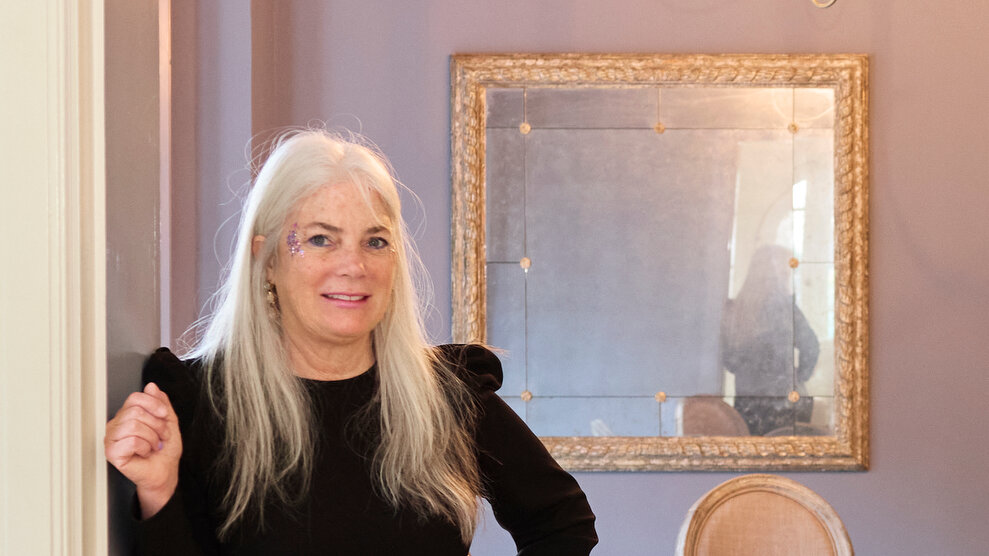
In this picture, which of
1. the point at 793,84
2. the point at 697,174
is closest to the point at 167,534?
the point at 697,174

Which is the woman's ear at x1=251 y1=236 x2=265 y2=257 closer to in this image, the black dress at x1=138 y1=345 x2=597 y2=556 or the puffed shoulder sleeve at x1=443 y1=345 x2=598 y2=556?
the black dress at x1=138 y1=345 x2=597 y2=556

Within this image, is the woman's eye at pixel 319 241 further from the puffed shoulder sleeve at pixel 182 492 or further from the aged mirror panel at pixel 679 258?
the aged mirror panel at pixel 679 258

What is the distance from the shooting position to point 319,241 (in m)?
1.86

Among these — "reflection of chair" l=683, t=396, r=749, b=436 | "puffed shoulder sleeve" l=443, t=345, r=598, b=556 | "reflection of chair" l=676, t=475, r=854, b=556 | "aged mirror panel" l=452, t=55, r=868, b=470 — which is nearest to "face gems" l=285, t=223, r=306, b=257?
"puffed shoulder sleeve" l=443, t=345, r=598, b=556

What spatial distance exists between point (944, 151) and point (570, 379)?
1557 mm

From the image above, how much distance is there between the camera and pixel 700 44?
3.66m

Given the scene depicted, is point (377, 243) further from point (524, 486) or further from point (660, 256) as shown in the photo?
point (660, 256)

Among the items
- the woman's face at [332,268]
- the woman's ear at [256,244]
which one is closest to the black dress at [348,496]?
the woman's face at [332,268]

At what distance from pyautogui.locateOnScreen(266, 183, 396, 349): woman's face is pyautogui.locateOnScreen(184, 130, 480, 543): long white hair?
27 millimetres

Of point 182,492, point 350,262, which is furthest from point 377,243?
point 182,492

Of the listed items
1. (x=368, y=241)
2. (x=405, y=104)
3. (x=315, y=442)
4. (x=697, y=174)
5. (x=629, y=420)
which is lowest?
(x=629, y=420)

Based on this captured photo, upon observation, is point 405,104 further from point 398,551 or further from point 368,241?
point 398,551

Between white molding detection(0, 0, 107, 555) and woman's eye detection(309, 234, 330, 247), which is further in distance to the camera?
woman's eye detection(309, 234, 330, 247)

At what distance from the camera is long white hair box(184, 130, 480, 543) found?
1.74 m
